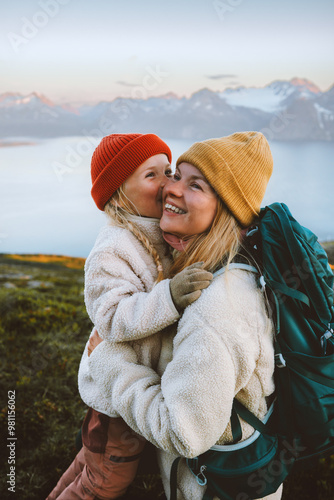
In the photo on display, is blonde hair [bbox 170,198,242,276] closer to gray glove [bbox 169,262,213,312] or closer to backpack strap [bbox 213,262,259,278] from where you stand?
backpack strap [bbox 213,262,259,278]

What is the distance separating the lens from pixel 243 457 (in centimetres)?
206

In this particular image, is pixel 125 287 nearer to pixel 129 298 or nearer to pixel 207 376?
pixel 129 298

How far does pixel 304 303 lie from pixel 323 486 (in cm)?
253

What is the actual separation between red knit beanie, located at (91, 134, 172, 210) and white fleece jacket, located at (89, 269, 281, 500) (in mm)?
1092

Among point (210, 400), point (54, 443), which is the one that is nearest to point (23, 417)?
point (54, 443)

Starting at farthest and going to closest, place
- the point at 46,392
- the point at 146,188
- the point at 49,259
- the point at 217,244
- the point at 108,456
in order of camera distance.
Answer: the point at 49,259 → the point at 46,392 → the point at 146,188 → the point at 108,456 → the point at 217,244

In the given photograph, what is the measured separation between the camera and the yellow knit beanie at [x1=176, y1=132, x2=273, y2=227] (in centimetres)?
221

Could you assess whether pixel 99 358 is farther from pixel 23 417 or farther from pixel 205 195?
pixel 23 417

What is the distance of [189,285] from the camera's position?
1.97 meters

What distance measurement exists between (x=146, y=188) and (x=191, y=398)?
4.58 feet

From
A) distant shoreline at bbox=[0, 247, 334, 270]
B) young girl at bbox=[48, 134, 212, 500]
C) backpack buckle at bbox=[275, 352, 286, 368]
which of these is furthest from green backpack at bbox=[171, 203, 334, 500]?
distant shoreline at bbox=[0, 247, 334, 270]

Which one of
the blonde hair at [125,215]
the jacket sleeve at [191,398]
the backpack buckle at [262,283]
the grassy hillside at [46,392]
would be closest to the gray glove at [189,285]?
the jacket sleeve at [191,398]

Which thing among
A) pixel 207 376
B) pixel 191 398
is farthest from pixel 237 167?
pixel 191 398

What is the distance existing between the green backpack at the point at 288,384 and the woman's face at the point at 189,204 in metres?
0.33
